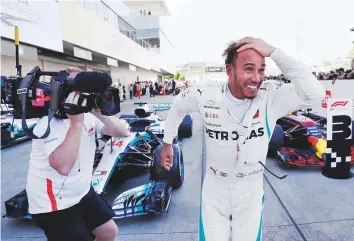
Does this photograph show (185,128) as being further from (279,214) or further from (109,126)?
(109,126)

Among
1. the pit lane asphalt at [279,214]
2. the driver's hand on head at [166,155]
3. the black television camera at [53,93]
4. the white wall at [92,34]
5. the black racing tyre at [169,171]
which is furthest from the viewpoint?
the white wall at [92,34]

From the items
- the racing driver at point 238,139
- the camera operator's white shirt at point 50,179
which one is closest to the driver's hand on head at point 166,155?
the racing driver at point 238,139

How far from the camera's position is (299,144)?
5.11 meters

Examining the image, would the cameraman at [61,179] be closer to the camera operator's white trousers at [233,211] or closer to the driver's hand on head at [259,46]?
the camera operator's white trousers at [233,211]

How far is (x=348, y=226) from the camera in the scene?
2.61 metres

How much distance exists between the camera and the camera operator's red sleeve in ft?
4.68

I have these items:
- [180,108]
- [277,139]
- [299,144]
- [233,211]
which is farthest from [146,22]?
[233,211]

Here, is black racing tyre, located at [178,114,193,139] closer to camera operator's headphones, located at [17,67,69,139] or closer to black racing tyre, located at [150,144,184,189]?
black racing tyre, located at [150,144,184,189]

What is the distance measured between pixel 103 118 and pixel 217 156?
2.50ft

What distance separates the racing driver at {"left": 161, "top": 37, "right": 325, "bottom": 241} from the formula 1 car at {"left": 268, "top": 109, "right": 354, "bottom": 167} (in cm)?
252

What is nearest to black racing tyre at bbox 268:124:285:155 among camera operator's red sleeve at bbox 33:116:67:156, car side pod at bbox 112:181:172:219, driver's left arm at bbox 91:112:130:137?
car side pod at bbox 112:181:172:219

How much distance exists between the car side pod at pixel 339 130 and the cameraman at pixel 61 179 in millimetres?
2894

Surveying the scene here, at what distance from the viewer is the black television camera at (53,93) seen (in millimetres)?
1338

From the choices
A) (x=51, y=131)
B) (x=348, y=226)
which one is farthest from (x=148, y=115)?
(x=51, y=131)
